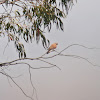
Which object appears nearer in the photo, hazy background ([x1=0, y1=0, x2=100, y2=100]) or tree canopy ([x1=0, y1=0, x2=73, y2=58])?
tree canopy ([x1=0, y1=0, x2=73, y2=58])

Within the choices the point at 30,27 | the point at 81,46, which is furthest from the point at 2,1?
the point at 81,46

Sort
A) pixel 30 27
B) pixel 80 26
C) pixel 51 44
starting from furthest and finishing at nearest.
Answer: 1. pixel 80 26
2. pixel 51 44
3. pixel 30 27

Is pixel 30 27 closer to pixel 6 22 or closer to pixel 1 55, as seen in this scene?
pixel 6 22

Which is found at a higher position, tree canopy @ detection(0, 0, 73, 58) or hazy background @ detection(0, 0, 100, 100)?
tree canopy @ detection(0, 0, 73, 58)

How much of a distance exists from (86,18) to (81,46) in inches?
13.7

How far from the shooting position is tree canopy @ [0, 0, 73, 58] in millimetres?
2493

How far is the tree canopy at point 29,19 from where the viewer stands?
249 cm

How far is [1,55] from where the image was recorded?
294cm

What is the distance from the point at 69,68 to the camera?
2973 mm

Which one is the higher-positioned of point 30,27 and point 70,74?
point 30,27

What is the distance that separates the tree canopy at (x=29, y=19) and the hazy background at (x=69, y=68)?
0.31 metres

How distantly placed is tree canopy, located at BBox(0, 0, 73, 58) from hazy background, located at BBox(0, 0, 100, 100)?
310 mm

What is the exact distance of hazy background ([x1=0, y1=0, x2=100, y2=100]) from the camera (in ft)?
9.56

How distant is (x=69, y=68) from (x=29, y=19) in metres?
0.78
